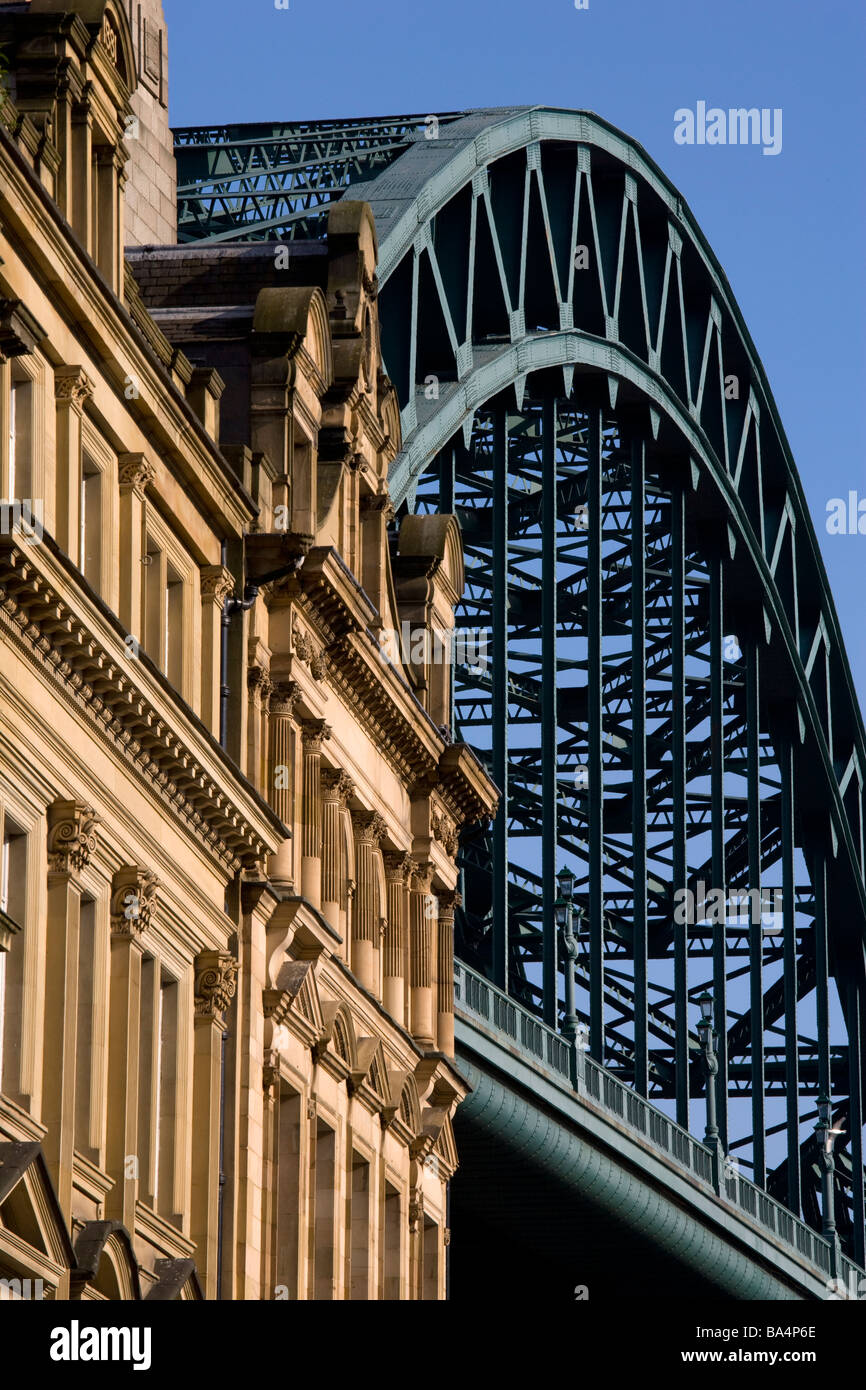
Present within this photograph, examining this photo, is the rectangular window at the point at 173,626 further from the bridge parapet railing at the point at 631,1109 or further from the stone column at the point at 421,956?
the bridge parapet railing at the point at 631,1109

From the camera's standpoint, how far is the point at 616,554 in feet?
310

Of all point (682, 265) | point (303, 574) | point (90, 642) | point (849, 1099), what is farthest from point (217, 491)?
point (849, 1099)

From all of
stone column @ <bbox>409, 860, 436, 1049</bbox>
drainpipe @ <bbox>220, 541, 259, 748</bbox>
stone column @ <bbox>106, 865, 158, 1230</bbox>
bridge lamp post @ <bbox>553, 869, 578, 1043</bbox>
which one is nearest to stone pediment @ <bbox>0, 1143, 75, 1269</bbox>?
stone column @ <bbox>106, 865, 158, 1230</bbox>

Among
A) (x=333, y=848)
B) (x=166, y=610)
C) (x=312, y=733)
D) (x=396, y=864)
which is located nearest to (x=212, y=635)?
(x=166, y=610)

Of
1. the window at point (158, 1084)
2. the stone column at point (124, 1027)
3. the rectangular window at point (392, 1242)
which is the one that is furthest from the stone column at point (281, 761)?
the rectangular window at point (392, 1242)

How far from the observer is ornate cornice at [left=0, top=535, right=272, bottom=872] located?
34250mm

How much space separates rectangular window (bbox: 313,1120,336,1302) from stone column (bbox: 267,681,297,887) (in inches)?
163

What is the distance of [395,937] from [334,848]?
4.32 metres

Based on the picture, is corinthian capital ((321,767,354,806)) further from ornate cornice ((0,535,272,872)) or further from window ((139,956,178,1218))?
window ((139,956,178,1218))

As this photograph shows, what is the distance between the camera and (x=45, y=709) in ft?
117

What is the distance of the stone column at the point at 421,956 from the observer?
54.6 m

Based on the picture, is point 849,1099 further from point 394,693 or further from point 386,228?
point 394,693

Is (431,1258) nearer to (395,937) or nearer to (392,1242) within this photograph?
(392,1242)

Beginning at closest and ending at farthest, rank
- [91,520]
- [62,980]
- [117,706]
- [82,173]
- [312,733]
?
[62,980] → [117,706] → [91,520] → [82,173] → [312,733]
